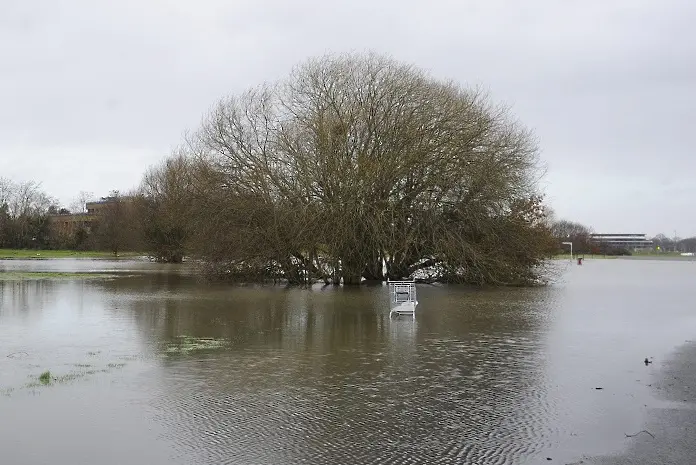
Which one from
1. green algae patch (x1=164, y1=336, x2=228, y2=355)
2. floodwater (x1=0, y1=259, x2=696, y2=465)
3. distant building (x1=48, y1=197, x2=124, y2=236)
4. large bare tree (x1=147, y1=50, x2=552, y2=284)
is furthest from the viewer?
distant building (x1=48, y1=197, x2=124, y2=236)

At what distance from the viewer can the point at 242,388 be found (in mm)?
9086

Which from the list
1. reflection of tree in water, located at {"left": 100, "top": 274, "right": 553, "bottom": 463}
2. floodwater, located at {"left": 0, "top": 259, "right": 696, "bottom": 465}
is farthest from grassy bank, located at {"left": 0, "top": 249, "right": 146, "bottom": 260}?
reflection of tree in water, located at {"left": 100, "top": 274, "right": 553, "bottom": 463}

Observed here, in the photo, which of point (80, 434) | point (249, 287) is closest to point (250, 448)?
point (80, 434)

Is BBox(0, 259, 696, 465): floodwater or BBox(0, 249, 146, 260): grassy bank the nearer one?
BBox(0, 259, 696, 465): floodwater

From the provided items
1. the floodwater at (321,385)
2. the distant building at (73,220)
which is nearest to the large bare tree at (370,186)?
the floodwater at (321,385)

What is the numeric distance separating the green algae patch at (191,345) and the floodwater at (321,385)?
36mm

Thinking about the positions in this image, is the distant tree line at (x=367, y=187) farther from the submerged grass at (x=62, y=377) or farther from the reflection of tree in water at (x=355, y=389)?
the submerged grass at (x=62, y=377)

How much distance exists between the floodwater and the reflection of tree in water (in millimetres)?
33

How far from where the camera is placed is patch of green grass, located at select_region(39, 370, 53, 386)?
30.3 ft

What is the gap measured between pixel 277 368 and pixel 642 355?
6.67 metres

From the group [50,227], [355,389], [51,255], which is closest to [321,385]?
[355,389]

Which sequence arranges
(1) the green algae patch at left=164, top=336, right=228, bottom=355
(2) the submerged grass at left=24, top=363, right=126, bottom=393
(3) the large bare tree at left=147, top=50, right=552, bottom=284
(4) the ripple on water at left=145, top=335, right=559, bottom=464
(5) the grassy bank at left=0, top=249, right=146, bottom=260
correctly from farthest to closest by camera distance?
(5) the grassy bank at left=0, top=249, right=146, bottom=260, (3) the large bare tree at left=147, top=50, right=552, bottom=284, (1) the green algae patch at left=164, top=336, right=228, bottom=355, (2) the submerged grass at left=24, top=363, right=126, bottom=393, (4) the ripple on water at left=145, top=335, right=559, bottom=464

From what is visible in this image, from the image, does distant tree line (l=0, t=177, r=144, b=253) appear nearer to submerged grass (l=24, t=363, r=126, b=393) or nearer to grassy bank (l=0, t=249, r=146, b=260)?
grassy bank (l=0, t=249, r=146, b=260)

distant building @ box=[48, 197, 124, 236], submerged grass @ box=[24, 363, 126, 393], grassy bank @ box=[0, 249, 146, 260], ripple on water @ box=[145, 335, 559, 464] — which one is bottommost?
ripple on water @ box=[145, 335, 559, 464]
